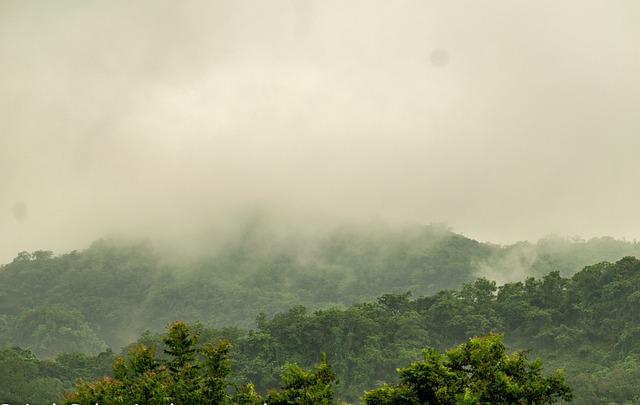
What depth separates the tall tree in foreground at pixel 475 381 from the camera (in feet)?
95.7

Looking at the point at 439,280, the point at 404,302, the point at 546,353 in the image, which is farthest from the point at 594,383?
the point at 439,280

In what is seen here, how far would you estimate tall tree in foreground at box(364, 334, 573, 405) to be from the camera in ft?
95.7

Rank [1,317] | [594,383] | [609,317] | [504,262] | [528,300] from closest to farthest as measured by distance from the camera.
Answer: [594,383]
[609,317]
[528,300]
[1,317]
[504,262]

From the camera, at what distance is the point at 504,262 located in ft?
614

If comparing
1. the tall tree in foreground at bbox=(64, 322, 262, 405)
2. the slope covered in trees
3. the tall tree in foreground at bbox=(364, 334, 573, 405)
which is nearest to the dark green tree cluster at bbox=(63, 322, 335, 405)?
the tall tree in foreground at bbox=(64, 322, 262, 405)

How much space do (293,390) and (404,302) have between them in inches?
2820

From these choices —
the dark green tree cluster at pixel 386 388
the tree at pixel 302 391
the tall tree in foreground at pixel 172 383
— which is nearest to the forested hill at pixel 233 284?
the tall tree in foreground at pixel 172 383

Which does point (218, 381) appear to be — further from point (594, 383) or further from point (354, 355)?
point (354, 355)

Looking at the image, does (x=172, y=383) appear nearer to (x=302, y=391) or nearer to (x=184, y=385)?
(x=184, y=385)

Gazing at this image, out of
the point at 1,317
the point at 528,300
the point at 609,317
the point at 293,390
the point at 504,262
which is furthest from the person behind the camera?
the point at 504,262

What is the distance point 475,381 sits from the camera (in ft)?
97.9

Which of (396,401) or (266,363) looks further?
(266,363)

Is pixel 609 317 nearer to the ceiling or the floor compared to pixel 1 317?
nearer to the floor

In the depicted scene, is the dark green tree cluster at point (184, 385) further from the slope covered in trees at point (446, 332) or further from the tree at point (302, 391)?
the slope covered in trees at point (446, 332)
